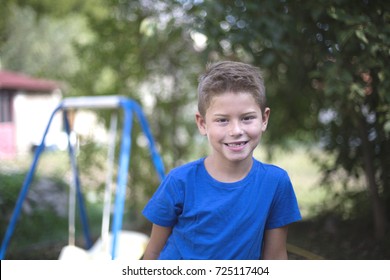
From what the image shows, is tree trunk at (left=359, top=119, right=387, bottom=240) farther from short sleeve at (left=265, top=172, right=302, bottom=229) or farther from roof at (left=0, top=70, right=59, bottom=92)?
roof at (left=0, top=70, right=59, bottom=92)

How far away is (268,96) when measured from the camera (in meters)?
5.00

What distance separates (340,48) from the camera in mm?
3191

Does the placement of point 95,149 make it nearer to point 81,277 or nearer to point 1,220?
point 1,220

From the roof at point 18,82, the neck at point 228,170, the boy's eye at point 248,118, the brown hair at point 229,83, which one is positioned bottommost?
the neck at point 228,170

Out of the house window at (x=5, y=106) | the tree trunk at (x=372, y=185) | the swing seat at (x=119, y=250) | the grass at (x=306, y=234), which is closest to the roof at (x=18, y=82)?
the house window at (x=5, y=106)

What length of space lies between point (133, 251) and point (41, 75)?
9.34 ft

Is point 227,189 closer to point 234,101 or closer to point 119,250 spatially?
point 234,101

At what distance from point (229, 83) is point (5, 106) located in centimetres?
1600

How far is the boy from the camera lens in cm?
179

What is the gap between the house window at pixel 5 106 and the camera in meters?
16.2

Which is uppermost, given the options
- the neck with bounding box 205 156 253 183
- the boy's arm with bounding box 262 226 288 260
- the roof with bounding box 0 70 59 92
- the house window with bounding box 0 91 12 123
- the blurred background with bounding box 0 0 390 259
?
the roof with bounding box 0 70 59 92

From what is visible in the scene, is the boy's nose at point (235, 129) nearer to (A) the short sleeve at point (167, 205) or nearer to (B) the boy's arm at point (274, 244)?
(A) the short sleeve at point (167, 205)

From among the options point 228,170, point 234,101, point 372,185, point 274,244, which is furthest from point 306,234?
point 234,101

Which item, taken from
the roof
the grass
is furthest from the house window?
the grass
